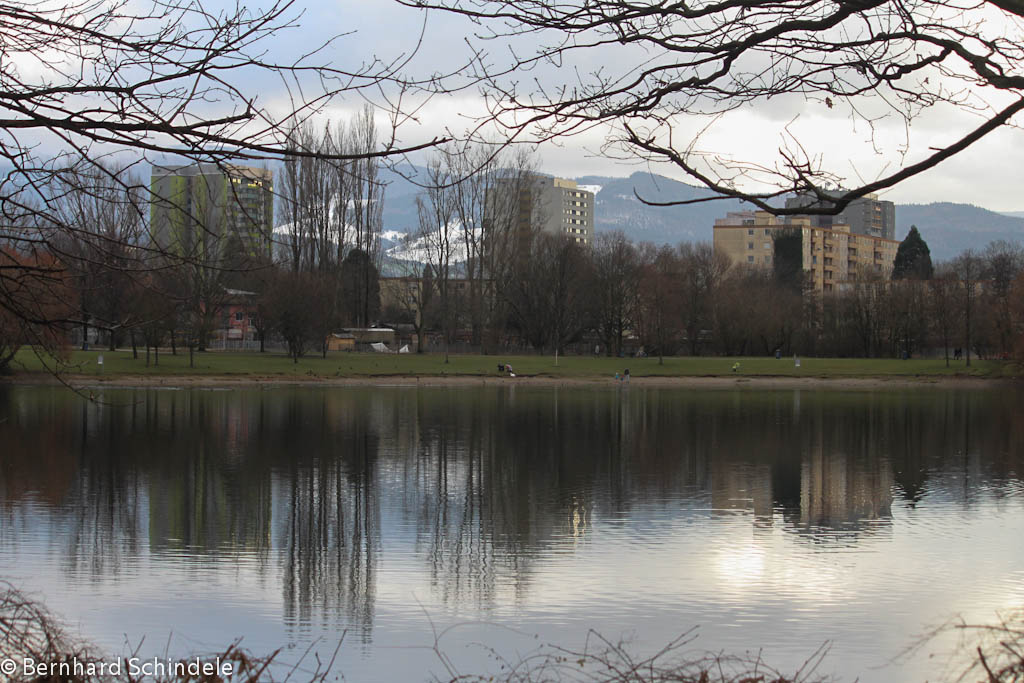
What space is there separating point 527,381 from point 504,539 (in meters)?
40.2

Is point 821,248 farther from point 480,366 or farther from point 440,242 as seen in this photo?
point 480,366

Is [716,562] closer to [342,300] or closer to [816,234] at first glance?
[342,300]

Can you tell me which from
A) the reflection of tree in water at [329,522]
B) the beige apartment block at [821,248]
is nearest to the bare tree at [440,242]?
the reflection of tree in water at [329,522]

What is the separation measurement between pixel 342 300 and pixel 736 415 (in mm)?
42015

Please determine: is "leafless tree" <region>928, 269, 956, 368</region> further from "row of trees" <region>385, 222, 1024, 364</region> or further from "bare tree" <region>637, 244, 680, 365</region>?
"bare tree" <region>637, 244, 680, 365</region>

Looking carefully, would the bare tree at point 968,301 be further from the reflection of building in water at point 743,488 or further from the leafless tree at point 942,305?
the reflection of building in water at point 743,488

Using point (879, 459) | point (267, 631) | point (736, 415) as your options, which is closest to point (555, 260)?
point (736, 415)

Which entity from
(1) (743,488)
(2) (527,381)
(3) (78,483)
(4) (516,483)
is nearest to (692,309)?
(2) (527,381)

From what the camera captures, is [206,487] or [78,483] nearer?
[206,487]

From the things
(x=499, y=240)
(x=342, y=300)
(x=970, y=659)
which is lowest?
(x=970, y=659)

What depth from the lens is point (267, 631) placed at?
9.48 meters

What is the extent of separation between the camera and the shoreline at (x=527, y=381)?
150 feet

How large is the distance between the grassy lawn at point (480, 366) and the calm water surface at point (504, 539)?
23392mm

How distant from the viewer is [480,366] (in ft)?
191
